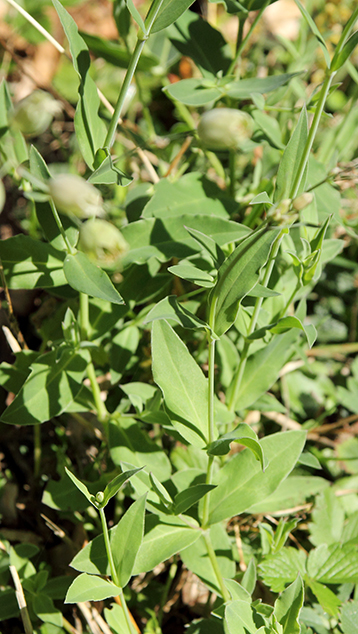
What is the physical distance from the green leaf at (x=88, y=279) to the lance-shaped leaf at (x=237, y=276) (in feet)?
0.57

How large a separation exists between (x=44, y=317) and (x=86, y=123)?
0.74 m

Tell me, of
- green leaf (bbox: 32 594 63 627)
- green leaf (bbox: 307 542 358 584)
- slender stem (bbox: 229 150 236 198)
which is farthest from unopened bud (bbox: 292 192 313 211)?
green leaf (bbox: 32 594 63 627)

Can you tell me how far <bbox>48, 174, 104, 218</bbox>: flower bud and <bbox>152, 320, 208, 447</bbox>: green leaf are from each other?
305 millimetres

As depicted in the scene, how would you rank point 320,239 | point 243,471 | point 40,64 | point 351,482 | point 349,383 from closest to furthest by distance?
1. point 320,239
2. point 243,471
3. point 351,482
4. point 349,383
5. point 40,64

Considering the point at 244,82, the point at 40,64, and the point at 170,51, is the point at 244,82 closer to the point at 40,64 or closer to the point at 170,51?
the point at 170,51

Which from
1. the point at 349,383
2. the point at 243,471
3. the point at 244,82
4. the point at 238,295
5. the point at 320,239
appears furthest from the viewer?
the point at 349,383

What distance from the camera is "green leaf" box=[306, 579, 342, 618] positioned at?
113cm

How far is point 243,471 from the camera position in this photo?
3.74 feet

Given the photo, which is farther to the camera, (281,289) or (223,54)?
(223,54)

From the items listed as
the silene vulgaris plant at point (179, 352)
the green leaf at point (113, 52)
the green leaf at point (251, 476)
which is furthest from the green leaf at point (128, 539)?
the green leaf at point (113, 52)

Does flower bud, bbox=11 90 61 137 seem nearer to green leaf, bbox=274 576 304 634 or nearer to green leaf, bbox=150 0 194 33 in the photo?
green leaf, bbox=150 0 194 33

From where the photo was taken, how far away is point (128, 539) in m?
0.98

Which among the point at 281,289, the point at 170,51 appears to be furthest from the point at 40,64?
the point at 281,289

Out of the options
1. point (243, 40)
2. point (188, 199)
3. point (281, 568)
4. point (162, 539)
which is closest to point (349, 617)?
point (281, 568)
